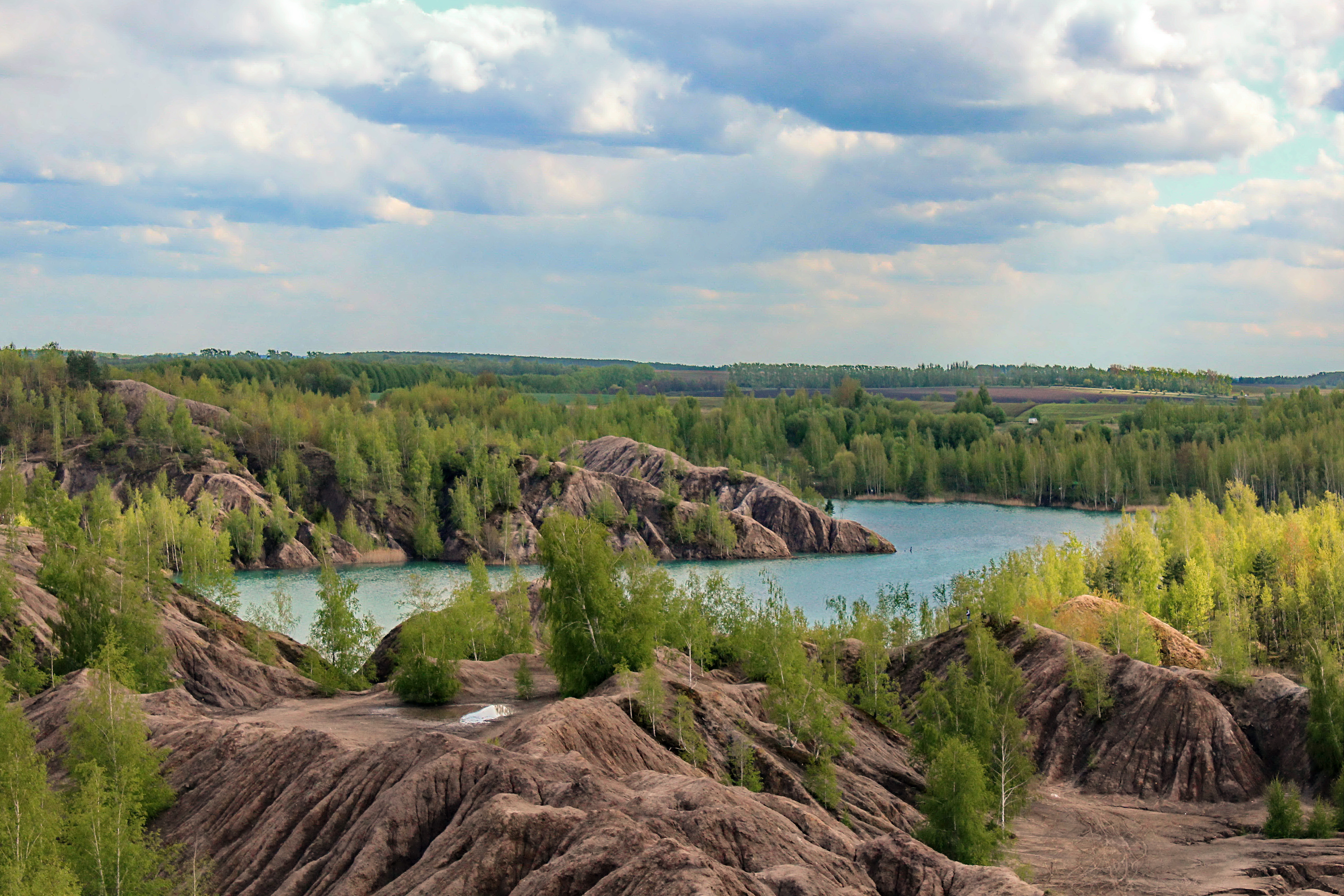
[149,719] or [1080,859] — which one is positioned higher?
[149,719]

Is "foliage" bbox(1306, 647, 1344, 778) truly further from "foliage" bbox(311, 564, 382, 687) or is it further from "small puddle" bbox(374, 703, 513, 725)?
"foliage" bbox(311, 564, 382, 687)

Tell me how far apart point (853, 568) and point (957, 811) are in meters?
99.6

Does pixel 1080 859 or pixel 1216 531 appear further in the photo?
pixel 1216 531

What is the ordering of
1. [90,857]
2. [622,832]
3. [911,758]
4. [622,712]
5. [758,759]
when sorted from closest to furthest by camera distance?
1. [622,832]
2. [90,857]
3. [622,712]
4. [758,759]
5. [911,758]

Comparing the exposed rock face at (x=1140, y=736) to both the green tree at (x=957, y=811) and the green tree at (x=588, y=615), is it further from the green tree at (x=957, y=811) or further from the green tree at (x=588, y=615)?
the green tree at (x=588, y=615)

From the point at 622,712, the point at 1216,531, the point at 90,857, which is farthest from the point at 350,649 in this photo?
the point at 1216,531

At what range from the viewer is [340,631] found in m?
71.4

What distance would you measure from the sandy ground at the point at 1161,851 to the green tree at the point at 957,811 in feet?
11.0

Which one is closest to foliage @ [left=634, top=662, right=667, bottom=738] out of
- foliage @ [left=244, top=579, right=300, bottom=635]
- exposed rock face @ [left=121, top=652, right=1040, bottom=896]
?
exposed rock face @ [left=121, top=652, right=1040, bottom=896]

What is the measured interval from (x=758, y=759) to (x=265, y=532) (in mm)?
112789

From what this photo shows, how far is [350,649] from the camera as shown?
7288 cm

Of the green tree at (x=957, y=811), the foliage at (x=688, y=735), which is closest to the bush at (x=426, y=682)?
the foliage at (x=688, y=735)

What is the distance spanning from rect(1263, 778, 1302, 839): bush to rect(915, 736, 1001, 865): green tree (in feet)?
51.2

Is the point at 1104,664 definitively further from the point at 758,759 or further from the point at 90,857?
the point at 90,857
